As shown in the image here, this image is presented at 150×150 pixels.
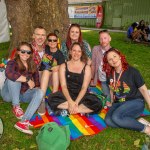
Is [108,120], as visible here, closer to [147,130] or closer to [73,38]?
[147,130]

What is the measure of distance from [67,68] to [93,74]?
53.2 inches

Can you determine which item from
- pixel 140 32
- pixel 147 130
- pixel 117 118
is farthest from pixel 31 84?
pixel 140 32

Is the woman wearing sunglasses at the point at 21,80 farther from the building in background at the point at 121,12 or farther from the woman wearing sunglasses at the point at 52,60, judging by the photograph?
the building in background at the point at 121,12

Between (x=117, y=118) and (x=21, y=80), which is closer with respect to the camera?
(x=117, y=118)

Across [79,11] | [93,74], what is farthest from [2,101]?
[79,11]

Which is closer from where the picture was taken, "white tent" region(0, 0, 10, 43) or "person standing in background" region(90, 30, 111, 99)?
"person standing in background" region(90, 30, 111, 99)

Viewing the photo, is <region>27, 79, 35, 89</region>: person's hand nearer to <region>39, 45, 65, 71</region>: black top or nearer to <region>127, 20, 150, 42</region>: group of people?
<region>39, 45, 65, 71</region>: black top

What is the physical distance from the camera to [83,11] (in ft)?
107

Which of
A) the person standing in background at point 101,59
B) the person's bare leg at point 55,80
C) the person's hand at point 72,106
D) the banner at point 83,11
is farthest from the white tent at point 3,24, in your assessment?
the banner at point 83,11

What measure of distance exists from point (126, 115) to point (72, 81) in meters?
1.30

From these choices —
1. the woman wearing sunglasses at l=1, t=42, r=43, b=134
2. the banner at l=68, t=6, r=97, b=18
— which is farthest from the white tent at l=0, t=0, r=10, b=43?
the banner at l=68, t=6, r=97, b=18

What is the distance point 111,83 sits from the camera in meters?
4.82

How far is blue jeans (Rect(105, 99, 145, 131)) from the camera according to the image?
4441mm

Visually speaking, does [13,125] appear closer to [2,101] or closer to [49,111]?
[49,111]
